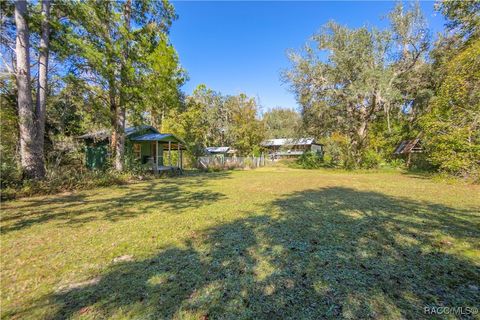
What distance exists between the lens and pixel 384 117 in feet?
77.9

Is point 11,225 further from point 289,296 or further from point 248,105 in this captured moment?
point 248,105

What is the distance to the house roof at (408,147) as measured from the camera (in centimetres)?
1812

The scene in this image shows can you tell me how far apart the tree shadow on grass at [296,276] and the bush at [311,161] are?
19556mm

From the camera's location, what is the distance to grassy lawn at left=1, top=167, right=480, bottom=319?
2072mm

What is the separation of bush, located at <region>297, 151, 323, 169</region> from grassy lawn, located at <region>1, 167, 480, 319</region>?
1822 centimetres

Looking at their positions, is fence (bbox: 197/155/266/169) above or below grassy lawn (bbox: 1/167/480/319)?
above

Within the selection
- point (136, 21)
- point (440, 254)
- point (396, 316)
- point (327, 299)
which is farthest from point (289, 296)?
point (136, 21)

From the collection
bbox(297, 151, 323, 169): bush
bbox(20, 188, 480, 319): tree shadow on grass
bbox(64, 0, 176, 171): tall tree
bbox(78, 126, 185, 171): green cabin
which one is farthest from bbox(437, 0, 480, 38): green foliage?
bbox(78, 126, 185, 171): green cabin

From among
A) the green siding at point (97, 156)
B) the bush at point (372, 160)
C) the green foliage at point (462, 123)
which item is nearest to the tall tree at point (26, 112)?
the green siding at point (97, 156)

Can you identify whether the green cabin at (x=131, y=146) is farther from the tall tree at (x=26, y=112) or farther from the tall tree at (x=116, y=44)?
the tall tree at (x=26, y=112)

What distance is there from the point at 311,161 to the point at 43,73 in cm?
2203

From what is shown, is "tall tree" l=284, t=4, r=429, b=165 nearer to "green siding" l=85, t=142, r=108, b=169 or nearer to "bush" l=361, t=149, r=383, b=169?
"bush" l=361, t=149, r=383, b=169

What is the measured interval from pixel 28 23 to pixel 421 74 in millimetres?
25430

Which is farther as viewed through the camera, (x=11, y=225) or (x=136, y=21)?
(x=136, y=21)
